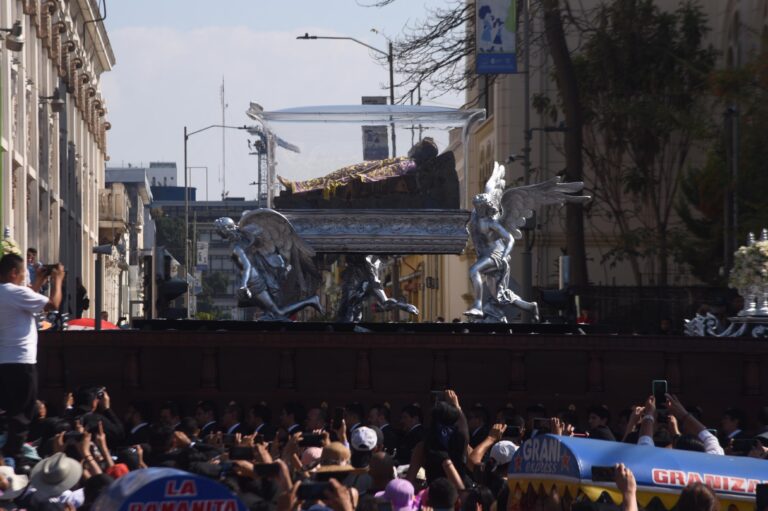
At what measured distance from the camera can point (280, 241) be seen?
24094 mm

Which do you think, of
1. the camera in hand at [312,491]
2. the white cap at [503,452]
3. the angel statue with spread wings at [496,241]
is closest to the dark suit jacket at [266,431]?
the white cap at [503,452]

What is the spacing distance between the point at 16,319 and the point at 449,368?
888 centimetres

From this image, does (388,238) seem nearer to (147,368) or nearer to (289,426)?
(147,368)

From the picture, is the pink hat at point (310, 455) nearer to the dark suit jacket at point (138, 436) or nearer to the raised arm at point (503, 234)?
the dark suit jacket at point (138, 436)

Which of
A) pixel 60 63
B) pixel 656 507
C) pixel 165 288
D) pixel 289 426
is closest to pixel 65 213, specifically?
pixel 60 63

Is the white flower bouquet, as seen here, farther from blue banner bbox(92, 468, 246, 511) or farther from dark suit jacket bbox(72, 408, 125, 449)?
blue banner bbox(92, 468, 246, 511)

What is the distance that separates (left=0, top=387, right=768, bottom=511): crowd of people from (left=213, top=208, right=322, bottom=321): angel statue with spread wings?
189 inches

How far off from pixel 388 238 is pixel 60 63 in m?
24.7

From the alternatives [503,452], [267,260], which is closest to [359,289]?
[267,260]

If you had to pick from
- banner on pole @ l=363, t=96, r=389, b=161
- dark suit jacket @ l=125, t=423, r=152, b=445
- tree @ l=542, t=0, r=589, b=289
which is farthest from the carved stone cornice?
tree @ l=542, t=0, r=589, b=289

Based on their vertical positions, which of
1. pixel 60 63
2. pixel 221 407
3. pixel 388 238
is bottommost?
pixel 221 407

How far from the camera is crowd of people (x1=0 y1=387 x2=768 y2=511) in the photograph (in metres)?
9.12

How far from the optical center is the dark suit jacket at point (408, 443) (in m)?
16.2

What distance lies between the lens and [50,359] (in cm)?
2084
